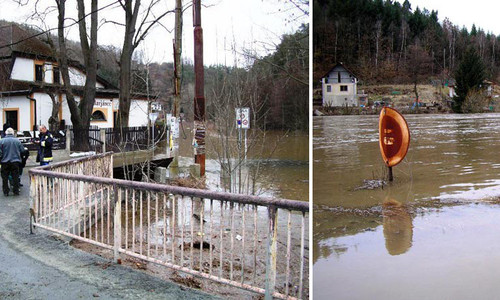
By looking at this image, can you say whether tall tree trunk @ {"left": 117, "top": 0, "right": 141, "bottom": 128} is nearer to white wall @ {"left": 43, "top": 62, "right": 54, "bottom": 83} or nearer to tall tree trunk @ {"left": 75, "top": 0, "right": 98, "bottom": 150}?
tall tree trunk @ {"left": 75, "top": 0, "right": 98, "bottom": 150}

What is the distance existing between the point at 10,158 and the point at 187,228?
2.20 meters

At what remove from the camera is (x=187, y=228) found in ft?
15.2

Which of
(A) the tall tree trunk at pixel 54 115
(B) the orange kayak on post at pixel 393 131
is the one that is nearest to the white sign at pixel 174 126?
(B) the orange kayak on post at pixel 393 131

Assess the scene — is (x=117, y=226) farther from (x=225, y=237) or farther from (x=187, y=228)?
(x=187, y=228)

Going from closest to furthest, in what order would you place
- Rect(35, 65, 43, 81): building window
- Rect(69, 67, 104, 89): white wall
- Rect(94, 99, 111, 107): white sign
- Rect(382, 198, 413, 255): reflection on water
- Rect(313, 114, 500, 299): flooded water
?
1. Rect(313, 114, 500, 299): flooded water
2. Rect(382, 198, 413, 255): reflection on water
3. Rect(35, 65, 43, 81): building window
4. Rect(69, 67, 104, 89): white wall
5. Rect(94, 99, 111, 107): white sign

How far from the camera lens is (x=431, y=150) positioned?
13.1 metres


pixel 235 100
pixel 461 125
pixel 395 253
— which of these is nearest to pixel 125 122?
pixel 235 100

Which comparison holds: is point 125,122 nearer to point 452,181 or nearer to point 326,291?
point 452,181

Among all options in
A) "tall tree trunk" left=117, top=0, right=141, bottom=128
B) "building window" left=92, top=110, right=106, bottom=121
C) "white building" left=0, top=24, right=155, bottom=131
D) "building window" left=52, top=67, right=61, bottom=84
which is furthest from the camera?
"building window" left=92, top=110, right=106, bottom=121

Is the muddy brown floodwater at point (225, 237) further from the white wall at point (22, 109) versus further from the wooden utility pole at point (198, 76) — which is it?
the white wall at point (22, 109)

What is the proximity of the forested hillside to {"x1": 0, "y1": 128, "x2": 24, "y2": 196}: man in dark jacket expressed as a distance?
4066mm

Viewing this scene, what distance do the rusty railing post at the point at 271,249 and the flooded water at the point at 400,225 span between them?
0.17m

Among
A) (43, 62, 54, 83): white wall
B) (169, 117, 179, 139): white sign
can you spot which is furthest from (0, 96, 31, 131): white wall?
(169, 117, 179, 139): white sign

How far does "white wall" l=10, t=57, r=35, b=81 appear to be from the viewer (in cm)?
1398
